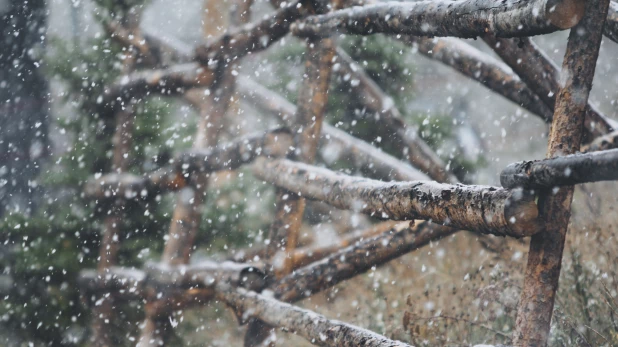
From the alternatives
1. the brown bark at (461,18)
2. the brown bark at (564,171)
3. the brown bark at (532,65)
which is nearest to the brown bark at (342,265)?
the brown bark at (532,65)

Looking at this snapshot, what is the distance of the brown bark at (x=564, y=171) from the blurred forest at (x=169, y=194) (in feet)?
7.15

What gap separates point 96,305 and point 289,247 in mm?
2053

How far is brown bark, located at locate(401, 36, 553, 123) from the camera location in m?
4.18

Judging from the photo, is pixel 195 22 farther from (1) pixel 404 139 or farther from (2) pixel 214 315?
(1) pixel 404 139

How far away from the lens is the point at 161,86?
5.20 meters

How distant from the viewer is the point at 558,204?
244cm

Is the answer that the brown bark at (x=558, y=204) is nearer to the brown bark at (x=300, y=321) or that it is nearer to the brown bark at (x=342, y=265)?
the brown bark at (x=300, y=321)

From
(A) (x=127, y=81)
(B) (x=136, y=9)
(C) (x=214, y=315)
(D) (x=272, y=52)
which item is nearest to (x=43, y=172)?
(A) (x=127, y=81)

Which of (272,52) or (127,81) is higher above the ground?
(272,52)

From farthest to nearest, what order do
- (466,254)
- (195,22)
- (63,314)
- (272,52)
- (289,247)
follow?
(195,22) < (272,52) < (466,254) < (63,314) < (289,247)

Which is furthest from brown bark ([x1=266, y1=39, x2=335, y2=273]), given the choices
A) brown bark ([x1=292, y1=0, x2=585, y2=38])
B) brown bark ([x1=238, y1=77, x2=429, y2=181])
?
brown bark ([x1=238, y1=77, x2=429, y2=181])

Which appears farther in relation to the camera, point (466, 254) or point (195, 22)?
point (195, 22)

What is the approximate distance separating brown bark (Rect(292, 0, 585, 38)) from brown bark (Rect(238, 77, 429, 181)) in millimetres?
1282

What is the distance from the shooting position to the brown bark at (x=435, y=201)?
2.26m
